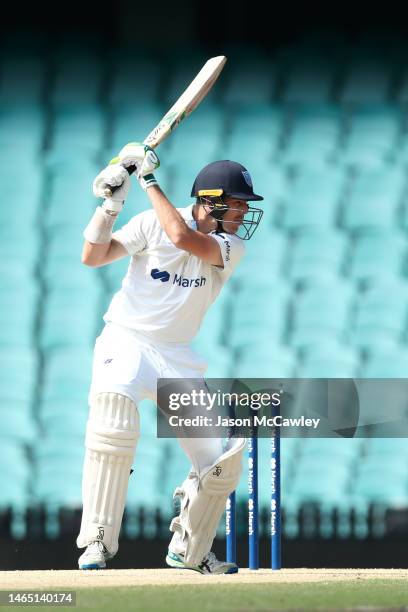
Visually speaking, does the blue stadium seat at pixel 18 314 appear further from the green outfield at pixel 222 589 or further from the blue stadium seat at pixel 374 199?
the green outfield at pixel 222 589

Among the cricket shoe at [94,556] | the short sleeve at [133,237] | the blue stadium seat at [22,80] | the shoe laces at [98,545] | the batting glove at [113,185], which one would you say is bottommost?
the cricket shoe at [94,556]

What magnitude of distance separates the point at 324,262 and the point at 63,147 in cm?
182

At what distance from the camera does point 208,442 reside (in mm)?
4414

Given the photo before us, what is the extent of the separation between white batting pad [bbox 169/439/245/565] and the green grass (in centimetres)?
44

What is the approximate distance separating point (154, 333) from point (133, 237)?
1.09 feet

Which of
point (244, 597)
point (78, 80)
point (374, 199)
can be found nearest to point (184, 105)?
point (244, 597)

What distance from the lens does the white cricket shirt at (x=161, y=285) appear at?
14.6 feet

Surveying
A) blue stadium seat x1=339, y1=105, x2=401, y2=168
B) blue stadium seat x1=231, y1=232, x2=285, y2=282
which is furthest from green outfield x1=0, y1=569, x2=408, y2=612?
blue stadium seat x1=339, y1=105, x2=401, y2=168

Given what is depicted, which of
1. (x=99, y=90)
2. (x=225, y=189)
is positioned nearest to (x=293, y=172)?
(x=99, y=90)

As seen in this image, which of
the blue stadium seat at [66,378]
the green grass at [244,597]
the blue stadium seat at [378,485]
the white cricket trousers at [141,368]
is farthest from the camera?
the blue stadium seat at [66,378]

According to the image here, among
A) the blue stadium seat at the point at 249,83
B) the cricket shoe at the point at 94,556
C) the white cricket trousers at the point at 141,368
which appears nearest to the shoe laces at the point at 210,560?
the white cricket trousers at the point at 141,368

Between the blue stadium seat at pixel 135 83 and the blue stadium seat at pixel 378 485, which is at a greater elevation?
the blue stadium seat at pixel 135 83

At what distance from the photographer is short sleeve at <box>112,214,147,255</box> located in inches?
176

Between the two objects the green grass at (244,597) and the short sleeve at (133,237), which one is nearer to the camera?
the green grass at (244,597)
